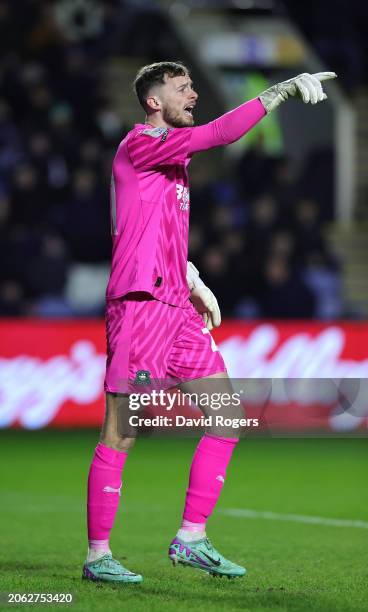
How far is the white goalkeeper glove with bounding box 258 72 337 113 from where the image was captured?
521cm

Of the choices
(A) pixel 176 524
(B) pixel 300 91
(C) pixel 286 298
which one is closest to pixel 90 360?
(C) pixel 286 298

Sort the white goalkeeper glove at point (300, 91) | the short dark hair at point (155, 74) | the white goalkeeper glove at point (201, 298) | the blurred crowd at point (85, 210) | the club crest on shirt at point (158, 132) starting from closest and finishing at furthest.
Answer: the white goalkeeper glove at point (300, 91) → the club crest on shirt at point (158, 132) → the short dark hair at point (155, 74) → the white goalkeeper glove at point (201, 298) → the blurred crowd at point (85, 210)

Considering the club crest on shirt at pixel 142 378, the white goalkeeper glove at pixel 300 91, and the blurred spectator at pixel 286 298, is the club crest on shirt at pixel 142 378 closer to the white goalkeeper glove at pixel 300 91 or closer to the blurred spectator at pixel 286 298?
the white goalkeeper glove at pixel 300 91

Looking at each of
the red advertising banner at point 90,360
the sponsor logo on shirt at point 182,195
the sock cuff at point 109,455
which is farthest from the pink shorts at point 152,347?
the red advertising banner at point 90,360

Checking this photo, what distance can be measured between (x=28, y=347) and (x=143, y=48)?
6408mm

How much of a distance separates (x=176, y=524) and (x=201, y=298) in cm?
221

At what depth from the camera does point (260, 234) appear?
1495 cm

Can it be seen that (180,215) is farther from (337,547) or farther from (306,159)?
(306,159)

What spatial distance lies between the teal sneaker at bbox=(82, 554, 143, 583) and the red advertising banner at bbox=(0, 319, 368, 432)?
7.16m

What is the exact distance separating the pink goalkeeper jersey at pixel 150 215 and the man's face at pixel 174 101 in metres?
0.14

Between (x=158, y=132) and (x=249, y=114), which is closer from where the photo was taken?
(x=249, y=114)

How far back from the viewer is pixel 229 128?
525 centimetres

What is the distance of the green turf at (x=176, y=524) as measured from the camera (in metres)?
5.24

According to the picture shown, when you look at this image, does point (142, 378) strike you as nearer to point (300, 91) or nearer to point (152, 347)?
point (152, 347)
